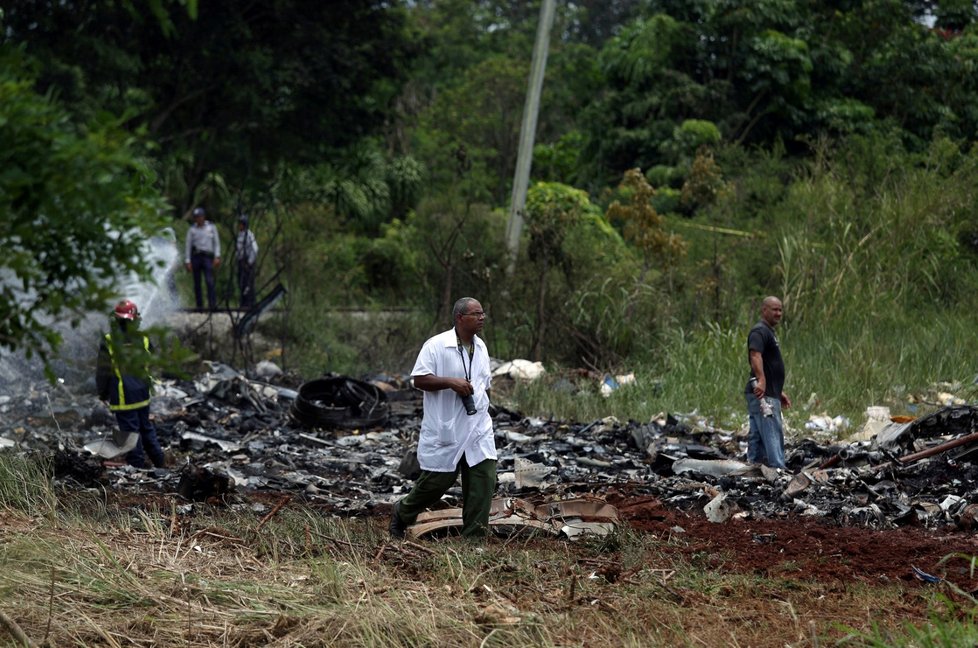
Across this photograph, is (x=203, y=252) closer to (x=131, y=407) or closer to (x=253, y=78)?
(x=253, y=78)

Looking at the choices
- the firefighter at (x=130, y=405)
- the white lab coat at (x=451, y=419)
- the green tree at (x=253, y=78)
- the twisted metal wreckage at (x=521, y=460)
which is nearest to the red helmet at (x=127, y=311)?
the firefighter at (x=130, y=405)

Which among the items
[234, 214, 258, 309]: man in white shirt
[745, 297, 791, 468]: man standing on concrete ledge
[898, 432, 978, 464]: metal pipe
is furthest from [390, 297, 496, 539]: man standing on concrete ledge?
[234, 214, 258, 309]: man in white shirt

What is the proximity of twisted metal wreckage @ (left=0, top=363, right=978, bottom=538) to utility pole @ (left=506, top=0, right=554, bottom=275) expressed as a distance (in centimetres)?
431

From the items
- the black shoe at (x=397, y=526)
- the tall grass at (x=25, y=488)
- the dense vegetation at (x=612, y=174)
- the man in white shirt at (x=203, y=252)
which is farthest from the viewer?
the man in white shirt at (x=203, y=252)

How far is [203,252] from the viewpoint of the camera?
20.2 meters

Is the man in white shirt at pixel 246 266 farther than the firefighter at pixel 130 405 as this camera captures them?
Yes

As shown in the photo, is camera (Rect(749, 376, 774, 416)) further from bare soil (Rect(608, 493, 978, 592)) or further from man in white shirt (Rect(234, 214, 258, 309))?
man in white shirt (Rect(234, 214, 258, 309))

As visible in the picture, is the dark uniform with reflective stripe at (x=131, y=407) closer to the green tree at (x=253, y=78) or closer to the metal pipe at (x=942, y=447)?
the metal pipe at (x=942, y=447)

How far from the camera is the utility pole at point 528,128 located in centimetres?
1947

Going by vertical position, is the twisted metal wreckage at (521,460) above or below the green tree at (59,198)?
below

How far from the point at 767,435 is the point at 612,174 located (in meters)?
19.5

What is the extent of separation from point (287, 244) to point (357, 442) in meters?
9.31

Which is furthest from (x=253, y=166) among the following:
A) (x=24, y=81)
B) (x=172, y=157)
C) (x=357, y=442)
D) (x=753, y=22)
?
(x=24, y=81)

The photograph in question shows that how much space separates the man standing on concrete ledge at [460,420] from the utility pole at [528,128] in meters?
11.3
